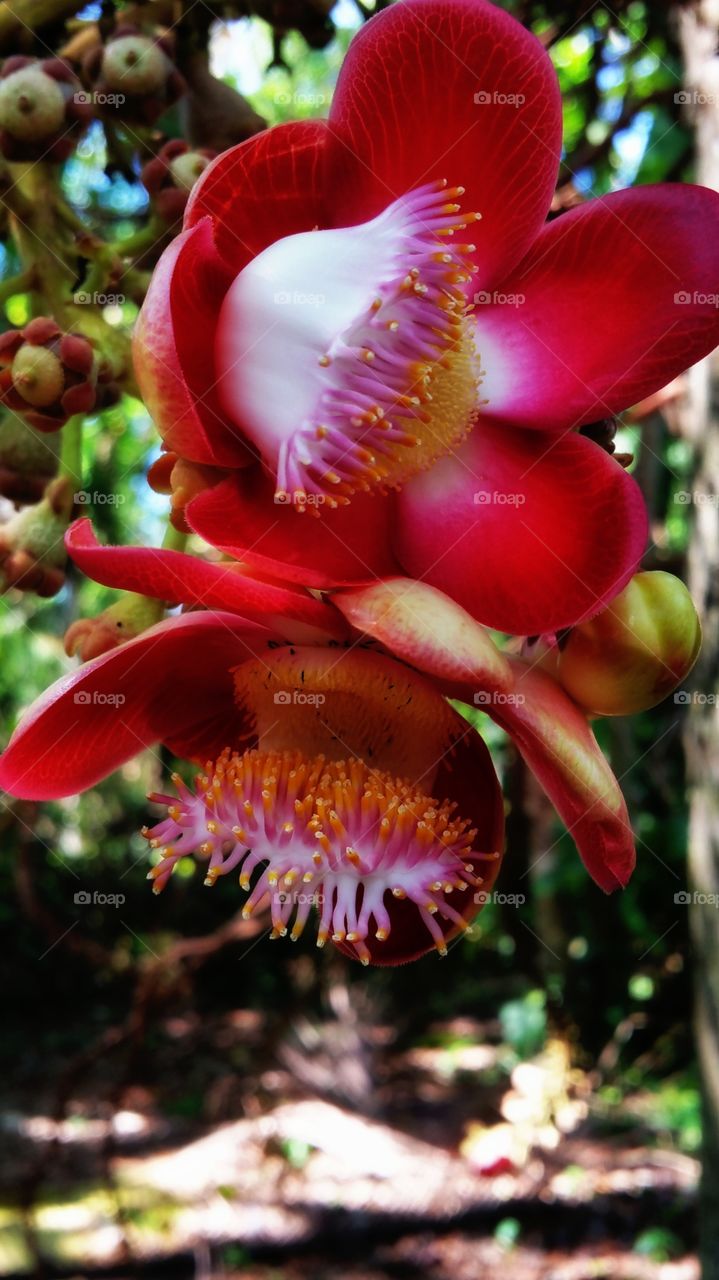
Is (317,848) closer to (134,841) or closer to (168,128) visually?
(168,128)

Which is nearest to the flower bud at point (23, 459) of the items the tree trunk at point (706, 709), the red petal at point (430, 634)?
the red petal at point (430, 634)

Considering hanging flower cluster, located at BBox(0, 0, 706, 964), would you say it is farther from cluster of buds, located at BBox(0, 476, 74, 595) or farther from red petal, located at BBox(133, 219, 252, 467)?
cluster of buds, located at BBox(0, 476, 74, 595)

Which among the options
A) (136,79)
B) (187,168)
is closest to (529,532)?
(187,168)

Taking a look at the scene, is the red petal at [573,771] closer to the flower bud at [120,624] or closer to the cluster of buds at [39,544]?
the flower bud at [120,624]

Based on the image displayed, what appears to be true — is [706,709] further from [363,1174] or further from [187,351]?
[363,1174]

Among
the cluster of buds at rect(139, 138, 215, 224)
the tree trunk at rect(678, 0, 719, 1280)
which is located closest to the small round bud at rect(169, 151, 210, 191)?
the cluster of buds at rect(139, 138, 215, 224)

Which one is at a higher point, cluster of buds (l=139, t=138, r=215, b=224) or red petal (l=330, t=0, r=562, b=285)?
cluster of buds (l=139, t=138, r=215, b=224)

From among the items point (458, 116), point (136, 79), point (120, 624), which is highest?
point (136, 79)
